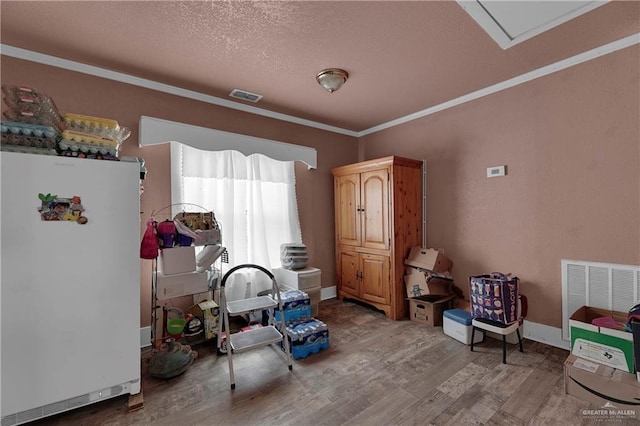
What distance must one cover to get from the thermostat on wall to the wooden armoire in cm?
79

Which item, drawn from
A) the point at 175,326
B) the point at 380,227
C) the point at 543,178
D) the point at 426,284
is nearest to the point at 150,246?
the point at 175,326

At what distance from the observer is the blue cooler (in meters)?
2.58

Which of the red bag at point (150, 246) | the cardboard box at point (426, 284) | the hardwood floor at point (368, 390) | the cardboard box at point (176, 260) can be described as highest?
the red bag at point (150, 246)

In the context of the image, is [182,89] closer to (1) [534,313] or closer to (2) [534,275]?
(2) [534,275]

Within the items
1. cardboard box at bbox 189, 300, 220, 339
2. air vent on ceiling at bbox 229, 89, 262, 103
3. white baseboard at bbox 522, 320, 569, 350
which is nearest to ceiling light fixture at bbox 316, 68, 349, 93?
air vent on ceiling at bbox 229, 89, 262, 103

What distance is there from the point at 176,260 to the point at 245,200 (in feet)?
3.95

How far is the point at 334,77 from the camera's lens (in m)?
2.51

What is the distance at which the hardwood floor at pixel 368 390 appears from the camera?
1703 millimetres

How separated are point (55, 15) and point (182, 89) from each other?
3.61 ft

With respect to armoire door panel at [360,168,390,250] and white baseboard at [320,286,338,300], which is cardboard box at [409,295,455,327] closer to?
armoire door panel at [360,168,390,250]

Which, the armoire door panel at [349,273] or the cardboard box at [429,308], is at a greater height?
the armoire door panel at [349,273]

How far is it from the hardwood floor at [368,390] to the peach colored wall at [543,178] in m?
0.86

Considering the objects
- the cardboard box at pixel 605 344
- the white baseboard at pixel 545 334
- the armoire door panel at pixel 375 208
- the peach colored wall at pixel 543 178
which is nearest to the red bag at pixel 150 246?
the armoire door panel at pixel 375 208

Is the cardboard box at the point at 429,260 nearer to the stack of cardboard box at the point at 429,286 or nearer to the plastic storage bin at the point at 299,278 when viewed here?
the stack of cardboard box at the point at 429,286
